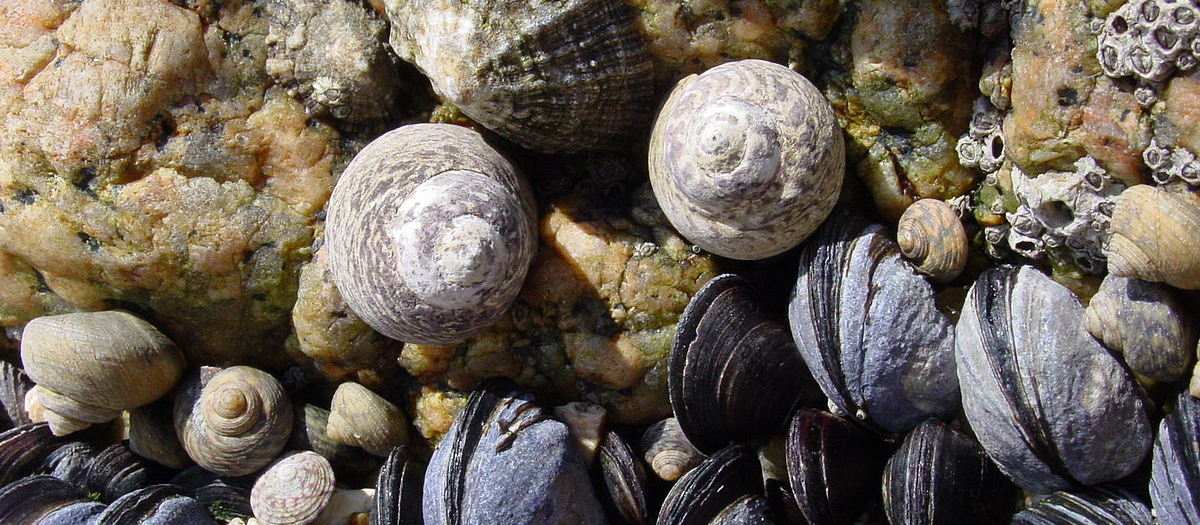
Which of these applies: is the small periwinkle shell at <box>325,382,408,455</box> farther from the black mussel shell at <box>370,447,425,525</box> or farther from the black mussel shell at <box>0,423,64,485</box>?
the black mussel shell at <box>0,423,64,485</box>

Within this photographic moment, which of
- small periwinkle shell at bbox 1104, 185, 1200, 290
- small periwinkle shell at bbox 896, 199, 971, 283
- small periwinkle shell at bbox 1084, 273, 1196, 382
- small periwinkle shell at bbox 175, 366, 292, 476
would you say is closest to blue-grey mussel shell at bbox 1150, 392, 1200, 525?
small periwinkle shell at bbox 1084, 273, 1196, 382

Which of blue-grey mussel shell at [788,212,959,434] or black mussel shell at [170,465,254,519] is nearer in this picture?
blue-grey mussel shell at [788,212,959,434]

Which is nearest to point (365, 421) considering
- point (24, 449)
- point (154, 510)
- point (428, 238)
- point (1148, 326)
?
point (154, 510)

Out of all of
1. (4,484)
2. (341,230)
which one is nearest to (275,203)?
(341,230)

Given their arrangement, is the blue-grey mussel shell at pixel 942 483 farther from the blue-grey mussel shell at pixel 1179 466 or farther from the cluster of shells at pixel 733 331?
the blue-grey mussel shell at pixel 1179 466

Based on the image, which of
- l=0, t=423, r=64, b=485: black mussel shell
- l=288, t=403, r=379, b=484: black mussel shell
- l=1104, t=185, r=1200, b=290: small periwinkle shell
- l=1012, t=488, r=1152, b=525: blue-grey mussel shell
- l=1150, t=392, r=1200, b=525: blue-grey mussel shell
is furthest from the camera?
l=0, t=423, r=64, b=485: black mussel shell

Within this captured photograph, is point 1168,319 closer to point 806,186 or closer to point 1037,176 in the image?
point 1037,176

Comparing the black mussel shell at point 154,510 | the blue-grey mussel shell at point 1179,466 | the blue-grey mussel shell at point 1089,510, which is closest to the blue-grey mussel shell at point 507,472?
the black mussel shell at point 154,510
